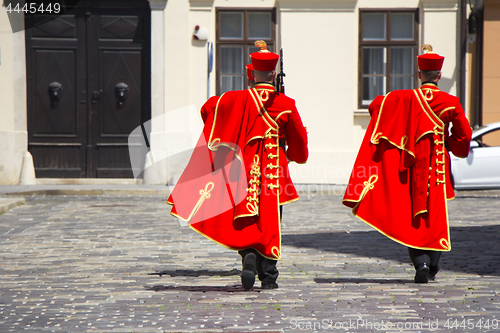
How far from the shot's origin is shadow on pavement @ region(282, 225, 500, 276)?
6645 mm

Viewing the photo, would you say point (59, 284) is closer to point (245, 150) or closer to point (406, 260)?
point (245, 150)

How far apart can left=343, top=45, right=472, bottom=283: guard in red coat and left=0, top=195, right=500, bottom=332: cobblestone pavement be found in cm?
43

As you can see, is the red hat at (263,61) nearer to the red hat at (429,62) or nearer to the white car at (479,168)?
the red hat at (429,62)

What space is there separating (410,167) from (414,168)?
0.04 m

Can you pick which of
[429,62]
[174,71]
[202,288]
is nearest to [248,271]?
[202,288]

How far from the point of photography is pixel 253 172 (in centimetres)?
540

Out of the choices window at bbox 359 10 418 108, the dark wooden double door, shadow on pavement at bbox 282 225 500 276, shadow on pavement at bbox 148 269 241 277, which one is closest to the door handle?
the dark wooden double door

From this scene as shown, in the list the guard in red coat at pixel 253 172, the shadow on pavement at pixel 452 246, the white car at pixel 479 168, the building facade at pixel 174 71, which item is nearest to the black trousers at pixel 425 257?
the shadow on pavement at pixel 452 246

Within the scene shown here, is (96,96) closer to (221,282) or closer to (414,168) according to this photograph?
(221,282)

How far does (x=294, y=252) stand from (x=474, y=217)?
13.8 ft

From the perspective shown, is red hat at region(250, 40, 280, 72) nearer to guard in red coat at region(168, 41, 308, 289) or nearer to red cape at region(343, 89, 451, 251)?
guard in red coat at region(168, 41, 308, 289)

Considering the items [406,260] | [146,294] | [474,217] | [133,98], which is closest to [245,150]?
[146,294]

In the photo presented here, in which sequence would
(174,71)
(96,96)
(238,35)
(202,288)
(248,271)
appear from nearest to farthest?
(248,271) → (202,288) → (96,96) → (174,71) → (238,35)

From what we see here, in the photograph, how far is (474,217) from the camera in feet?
34.5
